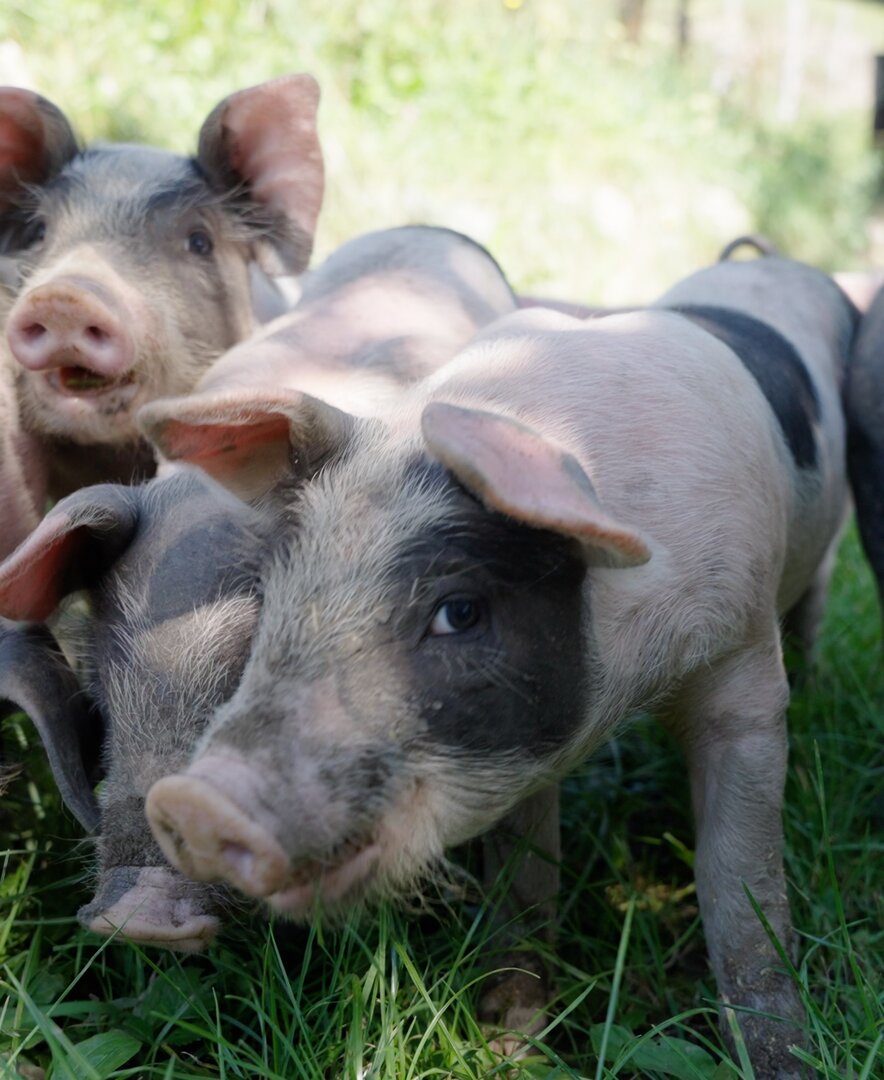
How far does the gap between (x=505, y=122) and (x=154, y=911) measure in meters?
7.89

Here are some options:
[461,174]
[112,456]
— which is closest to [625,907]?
[112,456]

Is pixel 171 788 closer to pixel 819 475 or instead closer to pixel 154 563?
pixel 154 563

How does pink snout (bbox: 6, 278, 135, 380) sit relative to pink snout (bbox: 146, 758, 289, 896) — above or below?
above

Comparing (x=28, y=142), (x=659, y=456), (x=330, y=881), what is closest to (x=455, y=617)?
(x=330, y=881)

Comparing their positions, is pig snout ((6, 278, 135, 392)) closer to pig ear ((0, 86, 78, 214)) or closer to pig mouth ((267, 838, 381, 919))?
pig ear ((0, 86, 78, 214))

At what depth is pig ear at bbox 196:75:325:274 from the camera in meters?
3.72

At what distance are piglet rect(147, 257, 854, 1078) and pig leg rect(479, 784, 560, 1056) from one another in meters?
0.35

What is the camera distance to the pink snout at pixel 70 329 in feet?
9.82

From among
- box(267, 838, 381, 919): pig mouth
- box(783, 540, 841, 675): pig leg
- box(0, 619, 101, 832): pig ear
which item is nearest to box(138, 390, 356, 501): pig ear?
box(0, 619, 101, 832): pig ear

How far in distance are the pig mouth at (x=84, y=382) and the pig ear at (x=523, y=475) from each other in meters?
1.56

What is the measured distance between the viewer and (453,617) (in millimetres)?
2059

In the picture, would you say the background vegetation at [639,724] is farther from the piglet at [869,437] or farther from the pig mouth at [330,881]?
the piglet at [869,437]

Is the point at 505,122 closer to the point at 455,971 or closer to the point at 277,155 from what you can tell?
the point at 277,155

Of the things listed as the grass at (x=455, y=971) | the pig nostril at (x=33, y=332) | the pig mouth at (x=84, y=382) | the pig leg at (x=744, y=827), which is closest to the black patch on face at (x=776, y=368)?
the pig leg at (x=744, y=827)
